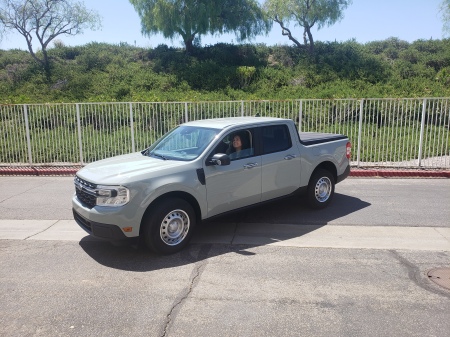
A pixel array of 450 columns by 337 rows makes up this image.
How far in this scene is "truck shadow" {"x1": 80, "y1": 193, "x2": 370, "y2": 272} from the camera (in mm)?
5281

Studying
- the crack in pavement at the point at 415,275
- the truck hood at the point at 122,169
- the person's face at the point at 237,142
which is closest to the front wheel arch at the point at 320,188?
the person's face at the point at 237,142

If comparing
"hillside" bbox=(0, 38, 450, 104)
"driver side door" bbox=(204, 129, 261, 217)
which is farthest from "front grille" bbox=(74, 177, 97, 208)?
"hillside" bbox=(0, 38, 450, 104)

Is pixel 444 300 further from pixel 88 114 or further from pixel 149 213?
pixel 88 114

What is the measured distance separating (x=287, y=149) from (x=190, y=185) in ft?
6.92

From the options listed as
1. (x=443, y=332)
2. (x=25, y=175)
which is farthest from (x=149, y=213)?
(x=25, y=175)

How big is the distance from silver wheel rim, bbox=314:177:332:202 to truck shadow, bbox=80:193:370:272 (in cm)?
25

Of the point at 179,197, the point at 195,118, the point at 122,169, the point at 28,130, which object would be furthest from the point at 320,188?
the point at 28,130

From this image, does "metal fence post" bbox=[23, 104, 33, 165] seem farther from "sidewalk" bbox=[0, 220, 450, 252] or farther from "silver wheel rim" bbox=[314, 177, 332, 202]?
"silver wheel rim" bbox=[314, 177, 332, 202]

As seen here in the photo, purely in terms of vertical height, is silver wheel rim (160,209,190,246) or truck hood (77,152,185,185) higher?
truck hood (77,152,185,185)

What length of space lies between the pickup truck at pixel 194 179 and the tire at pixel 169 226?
13mm

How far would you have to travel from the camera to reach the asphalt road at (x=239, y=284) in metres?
3.68

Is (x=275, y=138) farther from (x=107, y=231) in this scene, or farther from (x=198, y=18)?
(x=198, y=18)

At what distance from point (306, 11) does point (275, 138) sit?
3143 centimetres

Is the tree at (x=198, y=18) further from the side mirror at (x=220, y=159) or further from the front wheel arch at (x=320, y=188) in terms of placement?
the side mirror at (x=220, y=159)
